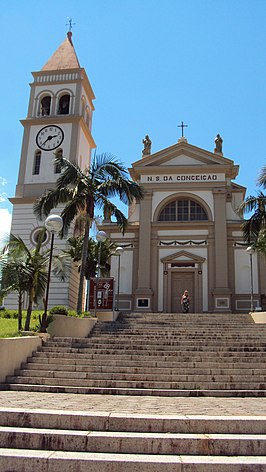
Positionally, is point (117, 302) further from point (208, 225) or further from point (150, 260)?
point (208, 225)

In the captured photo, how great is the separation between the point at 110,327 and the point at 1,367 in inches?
270

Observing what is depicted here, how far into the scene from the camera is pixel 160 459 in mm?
4914

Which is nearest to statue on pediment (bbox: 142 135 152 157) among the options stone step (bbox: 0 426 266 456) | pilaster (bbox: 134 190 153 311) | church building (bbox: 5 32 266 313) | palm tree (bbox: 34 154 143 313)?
church building (bbox: 5 32 266 313)

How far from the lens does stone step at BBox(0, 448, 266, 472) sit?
187 inches

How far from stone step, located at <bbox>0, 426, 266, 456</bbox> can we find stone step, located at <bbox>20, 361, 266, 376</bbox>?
5.34 metres

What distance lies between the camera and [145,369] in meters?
10.7

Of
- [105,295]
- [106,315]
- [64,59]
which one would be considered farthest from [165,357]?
[64,59]

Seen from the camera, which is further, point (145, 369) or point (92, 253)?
point (92, 253)

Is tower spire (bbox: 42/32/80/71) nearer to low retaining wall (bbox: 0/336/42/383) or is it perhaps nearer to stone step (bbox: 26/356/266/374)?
low retaining wall (bbox: 0/336/42/383)

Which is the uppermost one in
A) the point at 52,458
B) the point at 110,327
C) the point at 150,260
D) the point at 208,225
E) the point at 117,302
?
the point at 208,225

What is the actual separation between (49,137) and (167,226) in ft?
35.1

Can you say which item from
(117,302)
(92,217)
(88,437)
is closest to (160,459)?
(88,437)

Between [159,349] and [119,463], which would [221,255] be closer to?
[159,349]

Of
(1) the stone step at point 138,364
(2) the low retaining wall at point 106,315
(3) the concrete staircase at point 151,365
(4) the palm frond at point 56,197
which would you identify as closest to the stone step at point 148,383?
(3) the concrete staircase at point 151,365
